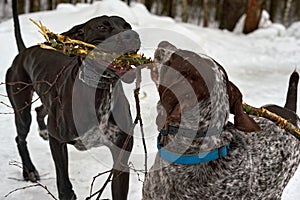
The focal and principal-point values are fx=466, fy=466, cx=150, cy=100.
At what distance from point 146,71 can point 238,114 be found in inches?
38.3

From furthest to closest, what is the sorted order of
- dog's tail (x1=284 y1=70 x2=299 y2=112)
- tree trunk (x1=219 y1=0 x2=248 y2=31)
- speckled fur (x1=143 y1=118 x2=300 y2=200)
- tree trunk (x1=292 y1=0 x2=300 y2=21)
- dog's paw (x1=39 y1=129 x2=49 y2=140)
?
tree trunk (x1=292 y1=0 x2=300 y2=21) < tree trunk (x1=219 y1=0 x2=248 y2=31) < dog's paw (x1=39 y1=129 x2=49 y2=140) < dog's tail (x1=284 y1=70 x2=299 y2=112) < speckled fur (x1=143 y1=118 x2=300 y2=200)

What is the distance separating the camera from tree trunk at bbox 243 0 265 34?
16.0 meters

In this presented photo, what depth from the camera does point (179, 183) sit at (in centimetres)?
314

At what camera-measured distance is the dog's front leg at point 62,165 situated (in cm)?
393

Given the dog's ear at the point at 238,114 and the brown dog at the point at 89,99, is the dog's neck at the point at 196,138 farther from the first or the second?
the brown dog at the point at 89,99

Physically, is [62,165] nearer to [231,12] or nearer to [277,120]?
[277,120]

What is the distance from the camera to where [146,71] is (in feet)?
11.6

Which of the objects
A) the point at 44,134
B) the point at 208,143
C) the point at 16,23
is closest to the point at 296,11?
the point at 44,134

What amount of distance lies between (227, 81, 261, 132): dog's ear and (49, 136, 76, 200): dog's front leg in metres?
1.66

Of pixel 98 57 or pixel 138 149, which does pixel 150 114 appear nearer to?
pixel 138 149

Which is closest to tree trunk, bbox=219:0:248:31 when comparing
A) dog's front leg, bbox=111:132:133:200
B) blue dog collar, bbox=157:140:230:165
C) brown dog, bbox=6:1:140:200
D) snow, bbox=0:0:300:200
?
snow, bbox=0:0:300:200

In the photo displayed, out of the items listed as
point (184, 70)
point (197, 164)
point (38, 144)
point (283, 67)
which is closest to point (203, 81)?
point (184, 70)

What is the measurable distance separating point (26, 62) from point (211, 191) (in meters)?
2.29

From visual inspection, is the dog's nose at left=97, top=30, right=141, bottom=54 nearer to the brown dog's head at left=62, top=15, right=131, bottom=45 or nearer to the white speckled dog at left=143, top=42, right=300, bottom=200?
the brown dog's head at left=62, top=15, right=131, bottom=45
